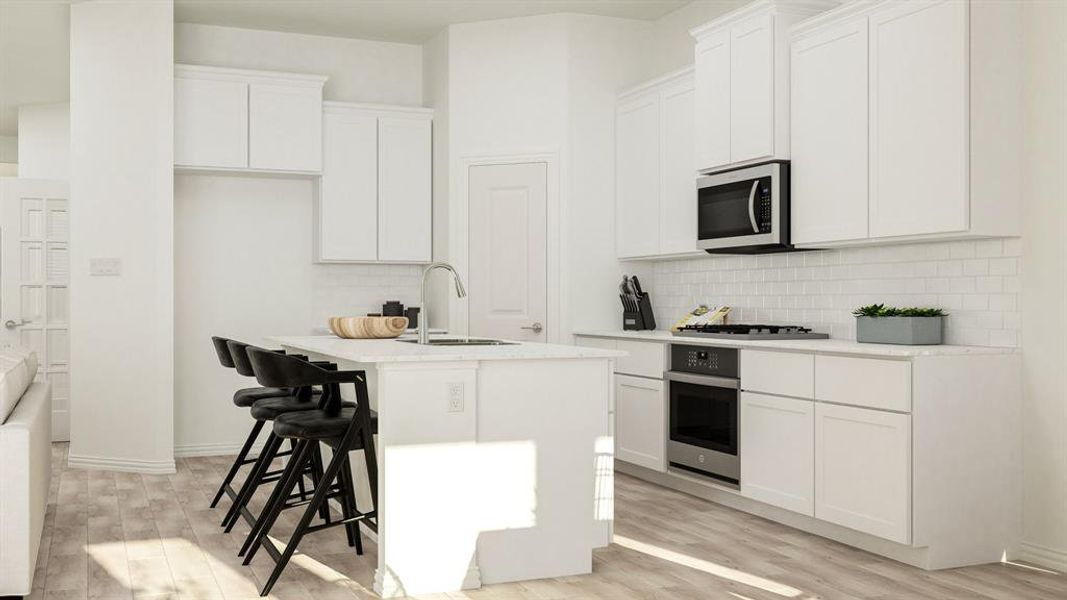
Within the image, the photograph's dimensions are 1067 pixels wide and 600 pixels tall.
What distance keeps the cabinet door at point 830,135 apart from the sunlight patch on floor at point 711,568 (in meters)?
1.66

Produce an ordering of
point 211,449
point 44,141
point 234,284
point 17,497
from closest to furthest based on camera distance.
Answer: point 17,497
point 211,449
point 234,284
point 44,141

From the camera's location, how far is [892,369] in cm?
393

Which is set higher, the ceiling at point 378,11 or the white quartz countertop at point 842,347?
the ceiling at point 378,11

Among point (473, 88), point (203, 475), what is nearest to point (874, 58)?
point (473, 88)

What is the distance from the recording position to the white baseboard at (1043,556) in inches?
155

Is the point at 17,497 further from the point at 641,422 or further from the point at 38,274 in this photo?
the point at 38,274

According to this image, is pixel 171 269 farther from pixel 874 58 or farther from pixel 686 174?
pixel 874 58

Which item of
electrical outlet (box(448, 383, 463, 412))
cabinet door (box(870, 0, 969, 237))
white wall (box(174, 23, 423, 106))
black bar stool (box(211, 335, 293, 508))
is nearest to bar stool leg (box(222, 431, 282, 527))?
black bar stool (box(211, 335, 293, 508))

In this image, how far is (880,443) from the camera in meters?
4.01

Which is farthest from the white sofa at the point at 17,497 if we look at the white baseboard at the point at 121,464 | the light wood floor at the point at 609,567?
the white baseboard at the point at 121,464

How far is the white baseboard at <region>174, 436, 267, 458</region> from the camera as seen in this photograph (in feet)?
22.5

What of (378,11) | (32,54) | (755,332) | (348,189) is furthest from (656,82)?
(32,54)

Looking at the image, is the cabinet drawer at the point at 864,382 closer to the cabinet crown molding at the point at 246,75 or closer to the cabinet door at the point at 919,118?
the cabinet door at the point at 919,118

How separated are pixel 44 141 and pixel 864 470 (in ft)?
27.5
